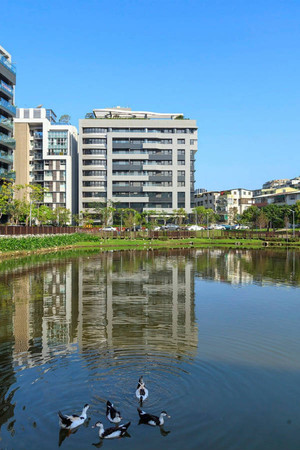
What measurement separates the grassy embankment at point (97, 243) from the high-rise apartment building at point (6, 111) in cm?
1401

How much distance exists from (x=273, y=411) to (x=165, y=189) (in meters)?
118

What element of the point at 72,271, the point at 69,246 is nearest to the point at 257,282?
the point at 72,271

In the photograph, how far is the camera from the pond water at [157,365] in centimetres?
947

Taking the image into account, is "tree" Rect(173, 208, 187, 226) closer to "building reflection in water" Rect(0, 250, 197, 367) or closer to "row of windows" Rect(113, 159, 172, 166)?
"row of windows" Rect(113, 159, 172, 166)

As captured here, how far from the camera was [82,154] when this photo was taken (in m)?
126

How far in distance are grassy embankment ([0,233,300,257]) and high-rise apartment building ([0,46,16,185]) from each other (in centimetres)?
1401

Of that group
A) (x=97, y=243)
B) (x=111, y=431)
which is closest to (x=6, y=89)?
(x=97, y=243)

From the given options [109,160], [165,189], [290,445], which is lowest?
[290,445]

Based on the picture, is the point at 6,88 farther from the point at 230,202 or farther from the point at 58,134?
the point at 230,202

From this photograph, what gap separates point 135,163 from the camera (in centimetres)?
12794

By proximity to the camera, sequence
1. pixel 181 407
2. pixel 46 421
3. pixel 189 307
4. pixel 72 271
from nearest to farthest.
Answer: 1. pixel 46 421
2. pixel 181 407
3. pixel 189 307
4. pixel 72 271

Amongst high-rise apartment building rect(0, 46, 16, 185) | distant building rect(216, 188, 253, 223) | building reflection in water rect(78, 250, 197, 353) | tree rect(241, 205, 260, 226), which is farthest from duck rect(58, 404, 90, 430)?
distant building rect(216, 188, 253, 223)

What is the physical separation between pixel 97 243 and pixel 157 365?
6362cm

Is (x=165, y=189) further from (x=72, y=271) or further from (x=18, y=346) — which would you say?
(x=18, y=346)
